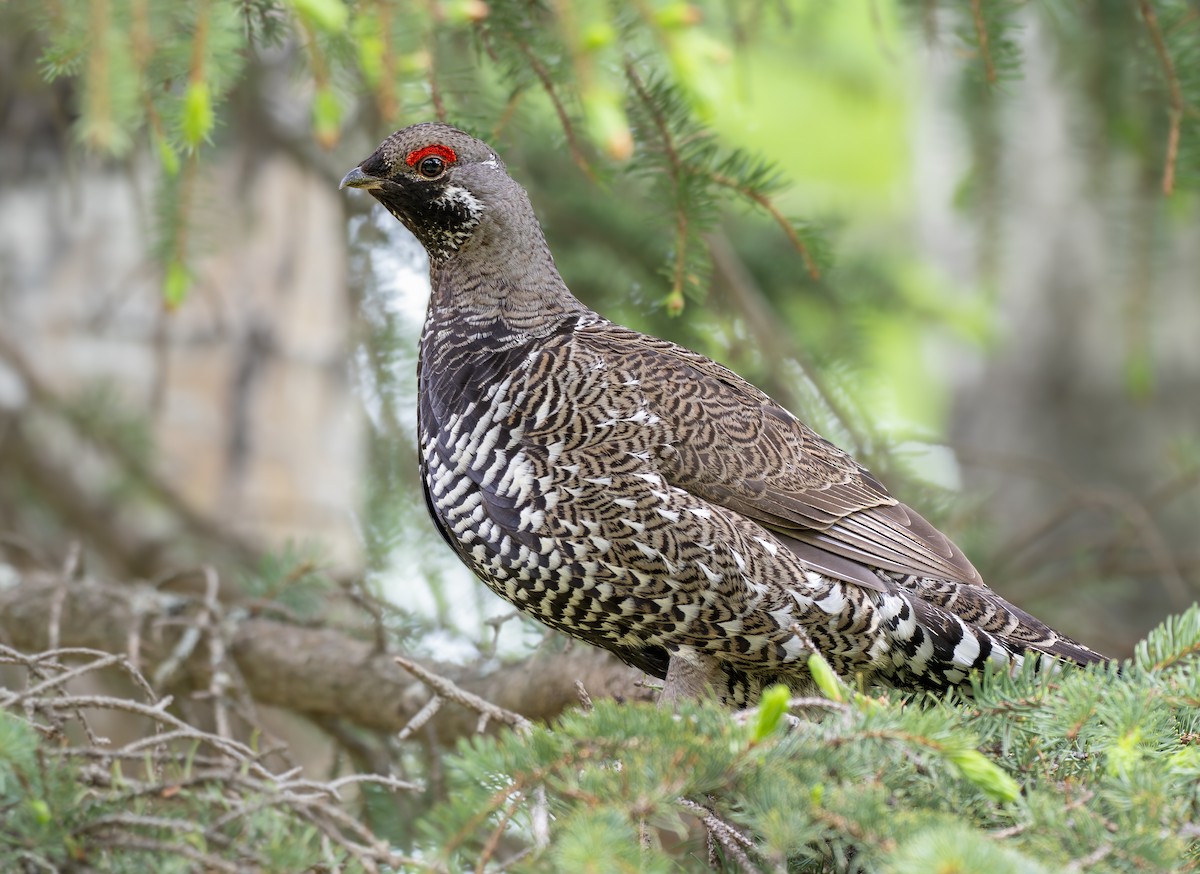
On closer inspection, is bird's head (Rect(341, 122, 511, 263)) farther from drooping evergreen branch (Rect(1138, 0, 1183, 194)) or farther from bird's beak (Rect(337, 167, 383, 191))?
drooping evergreen branch (Rect(1138, 0, 1183, 194))

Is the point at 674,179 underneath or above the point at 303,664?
above

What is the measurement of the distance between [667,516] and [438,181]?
1.34 meters

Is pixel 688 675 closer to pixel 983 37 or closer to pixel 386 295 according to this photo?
pixel 983 37

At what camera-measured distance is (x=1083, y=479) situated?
8.15 metres

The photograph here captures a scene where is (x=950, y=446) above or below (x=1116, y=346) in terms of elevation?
below

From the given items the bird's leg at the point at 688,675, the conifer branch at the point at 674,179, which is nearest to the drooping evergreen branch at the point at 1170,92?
the conifer branch at the point at 674,179

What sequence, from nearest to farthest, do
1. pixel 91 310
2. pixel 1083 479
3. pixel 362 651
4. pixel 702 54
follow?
pixel 702 54
pixel 362 651
pixel 91 310
pixel 1083 479

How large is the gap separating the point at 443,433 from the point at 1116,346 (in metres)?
6.30

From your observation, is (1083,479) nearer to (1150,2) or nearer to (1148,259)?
(1148,259)

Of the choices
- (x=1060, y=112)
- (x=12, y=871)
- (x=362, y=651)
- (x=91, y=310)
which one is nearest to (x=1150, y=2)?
(x=362, y=651)

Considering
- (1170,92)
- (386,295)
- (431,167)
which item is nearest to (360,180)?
(431,167)

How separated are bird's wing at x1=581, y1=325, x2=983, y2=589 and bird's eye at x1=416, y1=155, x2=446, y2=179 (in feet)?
2.34

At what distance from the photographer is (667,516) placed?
3268 mm

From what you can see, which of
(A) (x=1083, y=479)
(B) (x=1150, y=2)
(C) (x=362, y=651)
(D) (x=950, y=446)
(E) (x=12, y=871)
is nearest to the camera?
(E) (x=12, y=871)
